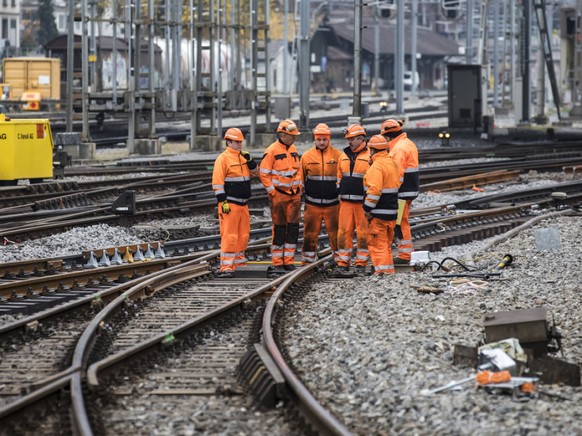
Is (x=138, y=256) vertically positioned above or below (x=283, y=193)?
below

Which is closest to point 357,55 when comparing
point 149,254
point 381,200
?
point 149,254

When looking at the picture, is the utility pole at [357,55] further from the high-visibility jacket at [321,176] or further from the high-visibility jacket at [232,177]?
the high-visibility jacket at [232,177]

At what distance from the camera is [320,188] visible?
1584 centimetres

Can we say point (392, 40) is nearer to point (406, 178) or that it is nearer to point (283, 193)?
point (406, 178)

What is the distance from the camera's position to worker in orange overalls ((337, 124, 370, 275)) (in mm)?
15508

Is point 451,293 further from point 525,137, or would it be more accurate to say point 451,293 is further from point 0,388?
point 525,137

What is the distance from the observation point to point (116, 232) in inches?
740

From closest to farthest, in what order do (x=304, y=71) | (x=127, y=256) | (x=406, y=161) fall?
(x=406, y=161) < (x=127, y=256) < (x=304, y=71)

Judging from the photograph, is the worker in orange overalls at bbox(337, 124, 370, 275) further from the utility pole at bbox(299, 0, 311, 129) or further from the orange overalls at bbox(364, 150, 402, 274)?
the utility pole at bbox(299, 0, 311, 129)

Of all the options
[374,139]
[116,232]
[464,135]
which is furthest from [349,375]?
[464,135]

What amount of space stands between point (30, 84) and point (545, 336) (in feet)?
170

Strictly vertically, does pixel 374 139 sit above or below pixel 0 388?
above

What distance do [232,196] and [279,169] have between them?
2.22 ft

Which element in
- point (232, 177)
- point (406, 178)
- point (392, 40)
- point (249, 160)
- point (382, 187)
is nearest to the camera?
point (382, 187)
